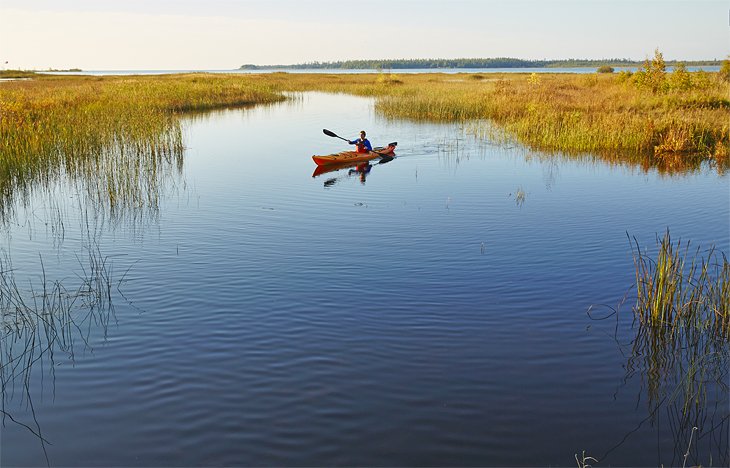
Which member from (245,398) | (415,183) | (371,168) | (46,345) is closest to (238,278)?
(46,345)

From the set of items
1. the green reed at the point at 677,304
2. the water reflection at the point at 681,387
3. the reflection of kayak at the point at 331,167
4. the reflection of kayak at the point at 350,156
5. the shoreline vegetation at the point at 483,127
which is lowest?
the water reflection at the point at 681,387

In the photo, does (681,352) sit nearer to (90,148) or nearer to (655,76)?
(90,148)

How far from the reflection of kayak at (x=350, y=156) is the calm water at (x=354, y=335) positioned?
426 cm

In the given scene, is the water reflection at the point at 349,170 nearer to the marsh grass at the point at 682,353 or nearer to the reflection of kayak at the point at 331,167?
the reflection of kayak at the point at 331,167

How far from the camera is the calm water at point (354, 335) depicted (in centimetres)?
570

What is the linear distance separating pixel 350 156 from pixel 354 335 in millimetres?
14075

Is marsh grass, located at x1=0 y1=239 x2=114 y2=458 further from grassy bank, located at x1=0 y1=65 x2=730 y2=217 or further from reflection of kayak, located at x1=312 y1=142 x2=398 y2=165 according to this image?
reflection of kayak, located at x1=312 y1=142 x2=398 y2=165

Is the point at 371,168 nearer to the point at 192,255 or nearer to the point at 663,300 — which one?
the point at 192,255

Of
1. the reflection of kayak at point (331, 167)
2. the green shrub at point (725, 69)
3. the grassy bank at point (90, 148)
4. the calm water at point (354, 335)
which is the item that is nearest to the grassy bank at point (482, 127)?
the grassy bank at point (90, 148)

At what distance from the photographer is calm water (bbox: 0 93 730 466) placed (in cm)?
570

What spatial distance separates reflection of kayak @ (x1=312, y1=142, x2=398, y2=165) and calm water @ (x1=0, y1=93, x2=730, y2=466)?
4.26 m

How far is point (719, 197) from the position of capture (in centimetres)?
1616

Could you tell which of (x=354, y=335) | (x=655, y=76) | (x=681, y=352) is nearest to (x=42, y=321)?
(x=354, y=335)

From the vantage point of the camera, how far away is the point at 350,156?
21.5 m
